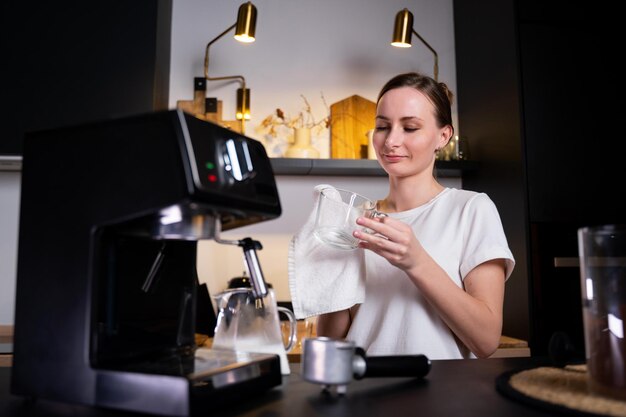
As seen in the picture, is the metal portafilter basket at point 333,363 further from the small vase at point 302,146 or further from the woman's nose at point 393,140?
the small vase at point 302,146

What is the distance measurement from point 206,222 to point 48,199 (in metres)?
0.18

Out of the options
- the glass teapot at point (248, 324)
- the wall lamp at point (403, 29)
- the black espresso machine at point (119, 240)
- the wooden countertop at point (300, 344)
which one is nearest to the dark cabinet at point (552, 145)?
the wooden countertop at point (300, 344)

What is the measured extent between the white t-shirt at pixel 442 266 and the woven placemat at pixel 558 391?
46 centimetres

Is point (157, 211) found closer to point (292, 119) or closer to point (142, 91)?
point (142, 91)

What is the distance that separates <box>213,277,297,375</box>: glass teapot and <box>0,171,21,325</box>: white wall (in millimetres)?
1984

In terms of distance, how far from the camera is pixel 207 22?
8.71ft

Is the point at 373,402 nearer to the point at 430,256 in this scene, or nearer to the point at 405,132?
the point at 430,256

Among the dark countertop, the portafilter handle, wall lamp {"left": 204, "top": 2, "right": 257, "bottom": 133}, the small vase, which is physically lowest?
the dark countertop

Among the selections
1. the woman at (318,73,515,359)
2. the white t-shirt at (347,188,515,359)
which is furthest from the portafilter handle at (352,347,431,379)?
the white t-shirt at (347,188,515,359)

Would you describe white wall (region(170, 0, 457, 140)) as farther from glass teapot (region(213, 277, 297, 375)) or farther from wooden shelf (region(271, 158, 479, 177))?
glass teapot (region(213, 277, 297, 375))

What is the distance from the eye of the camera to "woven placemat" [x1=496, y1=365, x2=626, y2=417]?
1.83 ft

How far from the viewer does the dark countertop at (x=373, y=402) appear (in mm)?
578

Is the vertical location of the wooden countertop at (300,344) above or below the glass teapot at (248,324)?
below

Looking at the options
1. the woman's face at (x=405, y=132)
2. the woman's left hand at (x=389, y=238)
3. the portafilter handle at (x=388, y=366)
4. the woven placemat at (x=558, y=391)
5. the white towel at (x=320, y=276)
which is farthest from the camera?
the woman's face at (x=405, y=132)
